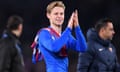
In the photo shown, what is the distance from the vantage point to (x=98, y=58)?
7102mm

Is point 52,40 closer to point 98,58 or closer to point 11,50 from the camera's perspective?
point 11,50

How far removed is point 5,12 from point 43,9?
107 centimetres

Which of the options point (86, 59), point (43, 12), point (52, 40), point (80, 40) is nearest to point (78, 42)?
point (80, 40)

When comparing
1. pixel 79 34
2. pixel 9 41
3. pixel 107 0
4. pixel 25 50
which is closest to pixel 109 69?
pixel 79 34

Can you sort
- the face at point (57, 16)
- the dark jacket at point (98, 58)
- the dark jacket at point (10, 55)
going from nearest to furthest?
1. the dark jacket at point (10, 55)
2. the face at point (57, 16)
3. the dark jacket at point (98, 58)

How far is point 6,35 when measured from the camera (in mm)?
6086

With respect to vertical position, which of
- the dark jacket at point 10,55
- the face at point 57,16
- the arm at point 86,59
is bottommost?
the arm at point 86,59

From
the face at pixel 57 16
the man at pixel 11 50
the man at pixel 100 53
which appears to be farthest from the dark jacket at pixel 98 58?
the man at pixel 11 50

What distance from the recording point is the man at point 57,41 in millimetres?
6180

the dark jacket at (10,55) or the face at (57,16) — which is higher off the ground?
the face at (57,16)

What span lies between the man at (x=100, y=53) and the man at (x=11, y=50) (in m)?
1.27

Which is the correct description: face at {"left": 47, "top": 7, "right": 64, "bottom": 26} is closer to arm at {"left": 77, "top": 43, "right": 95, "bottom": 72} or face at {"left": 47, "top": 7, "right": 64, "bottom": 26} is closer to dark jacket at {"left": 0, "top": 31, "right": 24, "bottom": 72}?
dark jacket at {"left": 0, "top": 31, "right": 24, "bottom": 72}

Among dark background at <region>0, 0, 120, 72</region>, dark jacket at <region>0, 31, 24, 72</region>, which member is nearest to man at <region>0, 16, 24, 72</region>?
dark jacket at <region>0, 31, 24, 72</region>

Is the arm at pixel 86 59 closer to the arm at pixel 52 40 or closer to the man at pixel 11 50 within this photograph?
the arm at pixel 52 40
